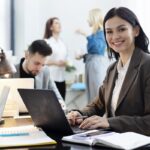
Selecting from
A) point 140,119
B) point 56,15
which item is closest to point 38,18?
point 56,15

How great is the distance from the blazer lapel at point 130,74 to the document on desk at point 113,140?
508 mm

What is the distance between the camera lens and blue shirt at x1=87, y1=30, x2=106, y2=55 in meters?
4.43

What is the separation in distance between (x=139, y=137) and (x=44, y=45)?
175cm

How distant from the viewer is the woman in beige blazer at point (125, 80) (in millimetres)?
1734

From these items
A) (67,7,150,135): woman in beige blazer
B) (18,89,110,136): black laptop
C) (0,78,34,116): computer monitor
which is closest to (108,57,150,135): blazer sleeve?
(67,7,150,135): woman in beige blazer

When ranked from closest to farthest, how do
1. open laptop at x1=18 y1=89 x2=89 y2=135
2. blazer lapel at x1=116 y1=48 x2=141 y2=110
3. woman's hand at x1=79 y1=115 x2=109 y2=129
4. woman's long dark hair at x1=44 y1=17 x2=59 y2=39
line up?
1. open laptop at x1=18 y1=89 x2=89 y2=135
2. woman's hand at x1=79 y1=115 x2=109 y2=129
3. blazer lapel at x1=116 y1=48 x2=141 y2=110
4. woman's long dark hair at x1=44 y1=17 x2=59 y2=39

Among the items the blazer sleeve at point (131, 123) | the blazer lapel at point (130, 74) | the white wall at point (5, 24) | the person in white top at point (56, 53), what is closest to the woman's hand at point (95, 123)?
the blazer sleeve at point (131, 123)

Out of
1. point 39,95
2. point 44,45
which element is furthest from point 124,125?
point 44,45

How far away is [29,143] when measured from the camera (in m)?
1.33

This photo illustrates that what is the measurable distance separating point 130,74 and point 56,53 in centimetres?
267

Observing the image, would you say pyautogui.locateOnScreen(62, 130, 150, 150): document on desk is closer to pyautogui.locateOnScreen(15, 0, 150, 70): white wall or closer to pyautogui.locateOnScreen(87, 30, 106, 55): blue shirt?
pyautogui.locateOnScreen(87, 30, 106, 55): blue shirt

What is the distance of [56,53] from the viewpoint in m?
4.48

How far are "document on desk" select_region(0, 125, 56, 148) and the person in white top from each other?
2781 millimetres

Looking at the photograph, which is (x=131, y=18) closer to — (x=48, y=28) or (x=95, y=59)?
(x=95, y=59)
